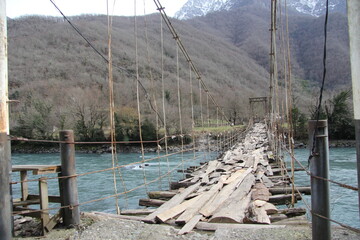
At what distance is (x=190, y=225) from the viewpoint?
2.85 metres

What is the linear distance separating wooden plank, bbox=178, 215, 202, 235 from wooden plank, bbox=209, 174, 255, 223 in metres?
0.14

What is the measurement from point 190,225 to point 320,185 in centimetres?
125

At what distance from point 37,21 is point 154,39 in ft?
99.9

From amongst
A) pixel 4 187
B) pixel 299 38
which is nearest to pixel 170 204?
pixel 4 187

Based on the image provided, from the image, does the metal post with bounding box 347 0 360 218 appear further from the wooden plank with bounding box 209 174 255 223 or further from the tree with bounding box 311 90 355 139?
the tree with bounding box 311 90 355 139

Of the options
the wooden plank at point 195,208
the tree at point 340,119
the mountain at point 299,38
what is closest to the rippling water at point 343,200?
the wooden plank at point 195,208

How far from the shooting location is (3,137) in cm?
201

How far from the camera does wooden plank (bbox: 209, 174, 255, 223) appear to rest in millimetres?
3051

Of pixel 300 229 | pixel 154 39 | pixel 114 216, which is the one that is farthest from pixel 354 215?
pixel 154 39

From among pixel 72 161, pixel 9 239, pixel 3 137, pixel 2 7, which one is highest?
pixel 2 7

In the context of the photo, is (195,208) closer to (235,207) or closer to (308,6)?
(235,207)

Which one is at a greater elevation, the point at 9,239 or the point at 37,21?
the point at 37,21

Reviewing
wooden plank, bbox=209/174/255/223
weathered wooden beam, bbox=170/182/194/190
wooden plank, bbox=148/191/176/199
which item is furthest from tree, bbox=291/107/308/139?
wooden plank, bbox=148/191/176/199

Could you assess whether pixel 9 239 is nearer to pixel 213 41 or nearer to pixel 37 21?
pixel 37 21
